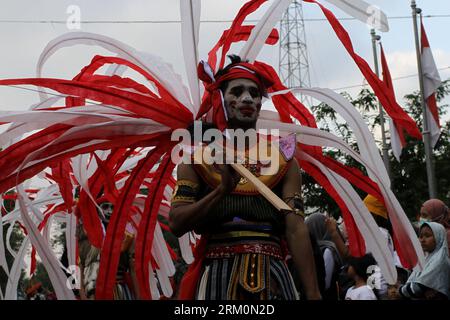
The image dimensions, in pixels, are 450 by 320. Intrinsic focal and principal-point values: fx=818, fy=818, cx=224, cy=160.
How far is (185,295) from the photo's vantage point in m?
3.69

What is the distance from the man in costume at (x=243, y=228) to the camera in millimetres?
3537

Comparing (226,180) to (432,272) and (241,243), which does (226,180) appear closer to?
(241,243)

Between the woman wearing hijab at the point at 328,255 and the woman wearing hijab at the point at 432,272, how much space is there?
23.4 inches

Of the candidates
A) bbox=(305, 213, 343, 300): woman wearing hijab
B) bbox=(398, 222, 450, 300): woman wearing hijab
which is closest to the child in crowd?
bbox=(305, 213, 343, 300): woman wearing hijab

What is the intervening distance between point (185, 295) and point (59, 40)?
1.83m

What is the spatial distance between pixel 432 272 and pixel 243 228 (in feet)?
7.86

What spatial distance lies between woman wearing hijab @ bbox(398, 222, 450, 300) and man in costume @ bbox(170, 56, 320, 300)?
2083 millimetres

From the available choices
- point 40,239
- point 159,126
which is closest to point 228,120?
point 159,126

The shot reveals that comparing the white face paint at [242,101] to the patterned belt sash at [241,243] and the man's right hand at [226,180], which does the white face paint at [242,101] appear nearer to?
the man's right hand at [226,180]

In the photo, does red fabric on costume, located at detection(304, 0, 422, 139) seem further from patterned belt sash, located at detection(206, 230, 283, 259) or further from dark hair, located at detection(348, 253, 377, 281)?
dark hair, located at detection(348, 253, 377, 281)

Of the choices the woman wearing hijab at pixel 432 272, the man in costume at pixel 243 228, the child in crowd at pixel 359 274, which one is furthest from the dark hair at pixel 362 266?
the man in costume at pixel 243 228

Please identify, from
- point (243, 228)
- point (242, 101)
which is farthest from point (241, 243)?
point (242, 101)

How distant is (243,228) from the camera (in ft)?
11.8
